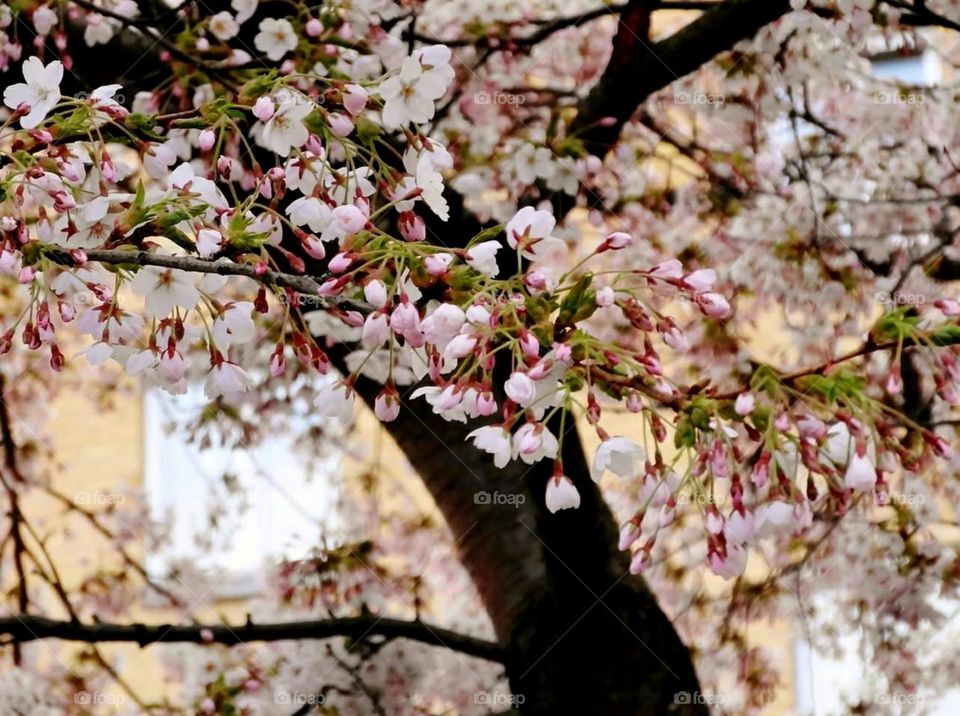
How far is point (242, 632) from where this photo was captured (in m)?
2.11

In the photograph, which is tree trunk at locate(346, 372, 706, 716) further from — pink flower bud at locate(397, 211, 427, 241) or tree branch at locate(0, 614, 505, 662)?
pink flower bud at locate(397, 211, 427, 241)

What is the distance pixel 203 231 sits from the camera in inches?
47.8

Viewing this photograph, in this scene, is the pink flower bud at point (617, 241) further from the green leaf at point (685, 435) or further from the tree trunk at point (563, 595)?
the tree trunk at point (563, 595)

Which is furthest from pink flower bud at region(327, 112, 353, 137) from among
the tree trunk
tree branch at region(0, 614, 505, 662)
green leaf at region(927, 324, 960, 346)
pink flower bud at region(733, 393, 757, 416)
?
tree branch at region(0, 614, 505, 662)

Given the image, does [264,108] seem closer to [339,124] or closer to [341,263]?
[339,124]

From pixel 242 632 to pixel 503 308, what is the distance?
115cm

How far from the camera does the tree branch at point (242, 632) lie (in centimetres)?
209

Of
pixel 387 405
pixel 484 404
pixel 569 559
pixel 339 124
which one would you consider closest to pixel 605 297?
pixel 484 404

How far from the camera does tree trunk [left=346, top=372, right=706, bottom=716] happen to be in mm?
2137

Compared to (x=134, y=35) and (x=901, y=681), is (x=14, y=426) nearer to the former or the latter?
(x=134, y=35)

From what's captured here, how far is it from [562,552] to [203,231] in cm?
111

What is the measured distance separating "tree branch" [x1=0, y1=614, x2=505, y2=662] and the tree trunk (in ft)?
0.30

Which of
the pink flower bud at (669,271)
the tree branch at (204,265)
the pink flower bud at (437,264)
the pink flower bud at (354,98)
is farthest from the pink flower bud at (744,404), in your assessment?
the pink flower bud at (354,98)

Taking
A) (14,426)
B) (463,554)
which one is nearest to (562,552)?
(463,554)
